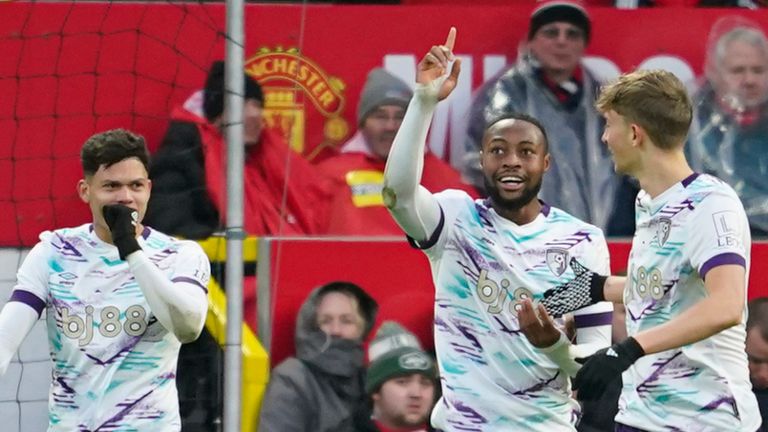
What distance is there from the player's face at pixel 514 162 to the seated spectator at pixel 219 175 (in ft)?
6.04

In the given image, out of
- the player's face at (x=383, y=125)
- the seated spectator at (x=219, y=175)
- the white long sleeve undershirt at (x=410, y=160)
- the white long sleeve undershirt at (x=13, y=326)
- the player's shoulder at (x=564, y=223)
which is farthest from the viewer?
the player's face at (x=383, y=125)

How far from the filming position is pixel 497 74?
24.1ft

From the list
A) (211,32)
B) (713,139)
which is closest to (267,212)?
(211,32)

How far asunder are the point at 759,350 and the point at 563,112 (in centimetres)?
146

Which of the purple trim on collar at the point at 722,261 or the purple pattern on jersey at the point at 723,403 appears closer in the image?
the purple trim on collar at the point at 722,261

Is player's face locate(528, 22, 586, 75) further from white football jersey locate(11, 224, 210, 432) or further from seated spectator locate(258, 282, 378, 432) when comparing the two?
white football jersey locate(11, 224, 210, 432)

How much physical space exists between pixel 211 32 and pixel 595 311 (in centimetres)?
286

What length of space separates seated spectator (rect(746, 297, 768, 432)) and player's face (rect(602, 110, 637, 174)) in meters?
1.85

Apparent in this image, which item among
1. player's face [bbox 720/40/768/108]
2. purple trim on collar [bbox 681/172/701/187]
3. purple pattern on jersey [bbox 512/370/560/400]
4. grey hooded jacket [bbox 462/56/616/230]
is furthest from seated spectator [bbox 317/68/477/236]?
purple trim on collar [bbox 681/172/701/187]

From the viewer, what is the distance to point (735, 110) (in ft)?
24.3

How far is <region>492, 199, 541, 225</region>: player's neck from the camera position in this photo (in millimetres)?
5145

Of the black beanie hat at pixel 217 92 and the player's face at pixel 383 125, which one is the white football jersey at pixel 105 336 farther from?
the player's face at pixel 383 125

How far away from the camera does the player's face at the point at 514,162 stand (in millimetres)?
5070

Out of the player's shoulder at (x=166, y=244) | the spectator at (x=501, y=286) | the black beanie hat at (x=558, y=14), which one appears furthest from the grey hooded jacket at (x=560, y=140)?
the player's shoulder at (x=166, y=244)
